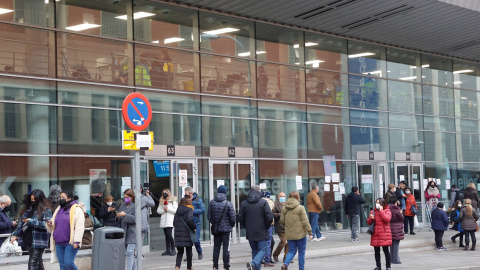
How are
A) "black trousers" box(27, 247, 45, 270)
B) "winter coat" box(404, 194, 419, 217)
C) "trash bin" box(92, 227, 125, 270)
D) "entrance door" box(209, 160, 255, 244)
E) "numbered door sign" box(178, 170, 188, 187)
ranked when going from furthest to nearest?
"winter coat" box(404, 194, 419, 217) → "entrance door" box(209, 160, 255, 244) → "numbered door sign" box(178, 170, 188, 187) → "black trousers" box(27, 247, 45, 270) → "trash bin" box(92, 227, 125, 270)

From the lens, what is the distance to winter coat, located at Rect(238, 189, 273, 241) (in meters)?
14.0

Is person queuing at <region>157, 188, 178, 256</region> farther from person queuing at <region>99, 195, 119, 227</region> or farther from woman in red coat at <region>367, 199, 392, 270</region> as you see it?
woman in red coat at <region>367, 199, 392, 270</region>

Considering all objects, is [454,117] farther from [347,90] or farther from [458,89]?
[347,90]

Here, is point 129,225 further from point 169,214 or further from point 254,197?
point 169,214

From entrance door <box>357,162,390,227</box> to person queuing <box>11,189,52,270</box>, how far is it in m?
14.9

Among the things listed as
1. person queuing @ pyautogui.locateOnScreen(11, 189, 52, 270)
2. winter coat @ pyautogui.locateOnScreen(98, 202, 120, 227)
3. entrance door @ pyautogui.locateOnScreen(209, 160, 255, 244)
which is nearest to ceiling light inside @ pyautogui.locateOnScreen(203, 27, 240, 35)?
entrance door @ pyautogui.locateOnScreen(209, 160, 255, 244)

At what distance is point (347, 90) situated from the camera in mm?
25719

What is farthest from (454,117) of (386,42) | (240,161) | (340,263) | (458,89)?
(340,263)

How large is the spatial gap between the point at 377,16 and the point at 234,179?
6855mm

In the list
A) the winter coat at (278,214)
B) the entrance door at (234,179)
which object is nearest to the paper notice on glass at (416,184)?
the entrance door at (234,179)

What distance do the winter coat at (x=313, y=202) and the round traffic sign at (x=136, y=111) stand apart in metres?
11.4

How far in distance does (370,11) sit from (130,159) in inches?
345

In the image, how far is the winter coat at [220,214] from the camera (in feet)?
46.6

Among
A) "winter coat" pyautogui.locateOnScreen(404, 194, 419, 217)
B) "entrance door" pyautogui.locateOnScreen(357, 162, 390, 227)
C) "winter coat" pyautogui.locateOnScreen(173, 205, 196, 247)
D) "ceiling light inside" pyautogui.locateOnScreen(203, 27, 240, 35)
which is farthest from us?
"entrance door" pyautogui.locateOnScreen(357, 162, 390, 227)
